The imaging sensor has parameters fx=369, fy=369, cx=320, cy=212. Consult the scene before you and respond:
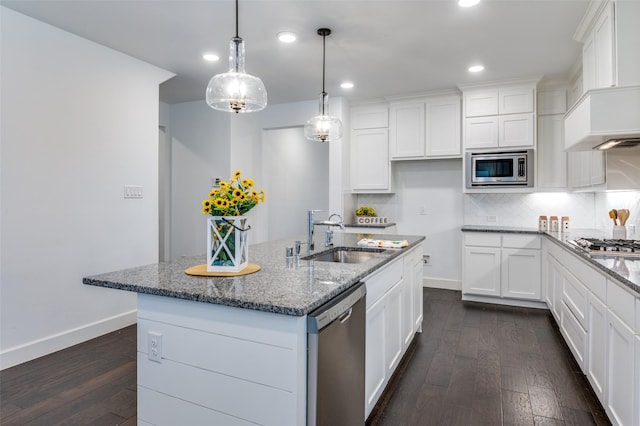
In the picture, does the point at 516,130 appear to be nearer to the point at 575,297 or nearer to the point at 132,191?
the point at 575,297

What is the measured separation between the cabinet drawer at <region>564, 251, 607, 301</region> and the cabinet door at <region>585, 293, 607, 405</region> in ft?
0.17

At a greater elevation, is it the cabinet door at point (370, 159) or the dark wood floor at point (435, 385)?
the cabinet door at point (370, 159)

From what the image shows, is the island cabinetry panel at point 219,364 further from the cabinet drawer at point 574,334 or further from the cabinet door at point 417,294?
the cabinet drawer at point 574,334

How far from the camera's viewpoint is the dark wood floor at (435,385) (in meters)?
2.07

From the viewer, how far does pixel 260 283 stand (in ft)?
5.14

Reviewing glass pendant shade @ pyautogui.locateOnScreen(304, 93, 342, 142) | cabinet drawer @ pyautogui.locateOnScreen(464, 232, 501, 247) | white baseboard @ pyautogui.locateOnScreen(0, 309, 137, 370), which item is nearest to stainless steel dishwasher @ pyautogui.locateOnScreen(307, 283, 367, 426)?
glass pendant shade @ pyautogui.locateOnScreen(304, 93, 342, 142)

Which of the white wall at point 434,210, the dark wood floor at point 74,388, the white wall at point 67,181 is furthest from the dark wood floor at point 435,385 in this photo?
the white wall at point 434,210

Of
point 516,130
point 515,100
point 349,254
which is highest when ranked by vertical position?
point 515,100

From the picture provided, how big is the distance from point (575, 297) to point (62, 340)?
3981 mm

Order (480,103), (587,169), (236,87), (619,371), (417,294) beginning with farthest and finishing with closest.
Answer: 1. (480,103)
2. (587,169)
3. (417,294)
4. (236,87)
5. (619,371)

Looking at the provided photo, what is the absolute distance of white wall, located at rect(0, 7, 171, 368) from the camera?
8.89ft

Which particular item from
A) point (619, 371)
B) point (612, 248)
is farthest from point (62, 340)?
point (612, 248)

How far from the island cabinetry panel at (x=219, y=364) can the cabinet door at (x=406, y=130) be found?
13.1 feet

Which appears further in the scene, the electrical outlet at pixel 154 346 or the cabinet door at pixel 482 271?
the cabinet door at pixel 482 271
